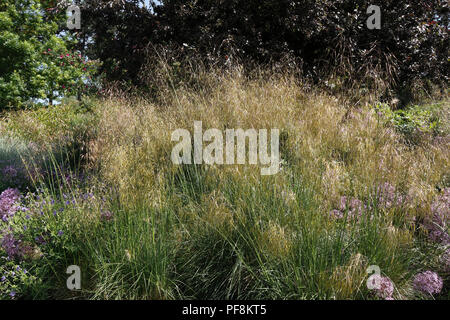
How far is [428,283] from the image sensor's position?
2.03m

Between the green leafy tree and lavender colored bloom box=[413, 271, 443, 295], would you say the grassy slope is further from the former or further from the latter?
the green leafy tree

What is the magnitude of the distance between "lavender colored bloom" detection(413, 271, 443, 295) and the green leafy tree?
434 inches

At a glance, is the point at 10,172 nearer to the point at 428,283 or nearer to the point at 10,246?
the point at 10,246

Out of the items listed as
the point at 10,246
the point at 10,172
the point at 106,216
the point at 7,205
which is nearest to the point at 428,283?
the point at 106,216

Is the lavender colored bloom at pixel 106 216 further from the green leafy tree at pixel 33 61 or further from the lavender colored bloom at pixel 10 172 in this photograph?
the green leafy tree at pixel 33 61

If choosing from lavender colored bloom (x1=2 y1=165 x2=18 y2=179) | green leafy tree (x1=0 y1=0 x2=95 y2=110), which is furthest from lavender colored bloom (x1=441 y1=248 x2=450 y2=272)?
green leafy tree (x1=0 y1=0 x2=95 y2=110)

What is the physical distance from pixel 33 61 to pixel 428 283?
12.1 m

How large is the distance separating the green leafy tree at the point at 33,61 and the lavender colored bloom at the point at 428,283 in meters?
11.0

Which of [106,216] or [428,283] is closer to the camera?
[428,283]

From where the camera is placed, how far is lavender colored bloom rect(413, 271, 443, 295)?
2023 millimetres

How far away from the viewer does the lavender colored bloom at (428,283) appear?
202cm
